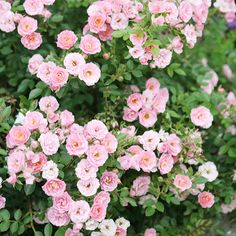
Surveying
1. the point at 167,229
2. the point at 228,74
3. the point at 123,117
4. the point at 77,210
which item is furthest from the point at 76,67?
the point at 228,74

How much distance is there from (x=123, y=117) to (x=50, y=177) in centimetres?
60

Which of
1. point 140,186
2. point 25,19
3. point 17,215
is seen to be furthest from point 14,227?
point 25,19

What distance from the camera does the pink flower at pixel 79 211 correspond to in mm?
2236

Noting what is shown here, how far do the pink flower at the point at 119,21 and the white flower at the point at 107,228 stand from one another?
2.78 ft

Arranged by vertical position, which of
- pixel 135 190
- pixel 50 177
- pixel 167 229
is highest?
pixel 50 177

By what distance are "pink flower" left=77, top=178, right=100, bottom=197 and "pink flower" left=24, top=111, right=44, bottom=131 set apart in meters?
0.28

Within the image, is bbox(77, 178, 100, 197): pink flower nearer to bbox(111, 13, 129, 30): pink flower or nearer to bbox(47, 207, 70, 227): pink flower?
bbox(47, 207, 70, 227): pink flower

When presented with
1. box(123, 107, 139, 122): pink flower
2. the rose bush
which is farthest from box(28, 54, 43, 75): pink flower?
box(123, 107, 139, 122): pink flower

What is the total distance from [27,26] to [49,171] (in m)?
0.73

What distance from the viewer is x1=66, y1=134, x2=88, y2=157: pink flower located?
7.39 feet

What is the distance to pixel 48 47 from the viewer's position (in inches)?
116

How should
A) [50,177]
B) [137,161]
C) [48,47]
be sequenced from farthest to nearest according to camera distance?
[48,47], [137,161], [50,177]

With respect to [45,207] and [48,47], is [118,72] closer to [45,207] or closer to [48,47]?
[48,47]

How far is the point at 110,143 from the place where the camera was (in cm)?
231
